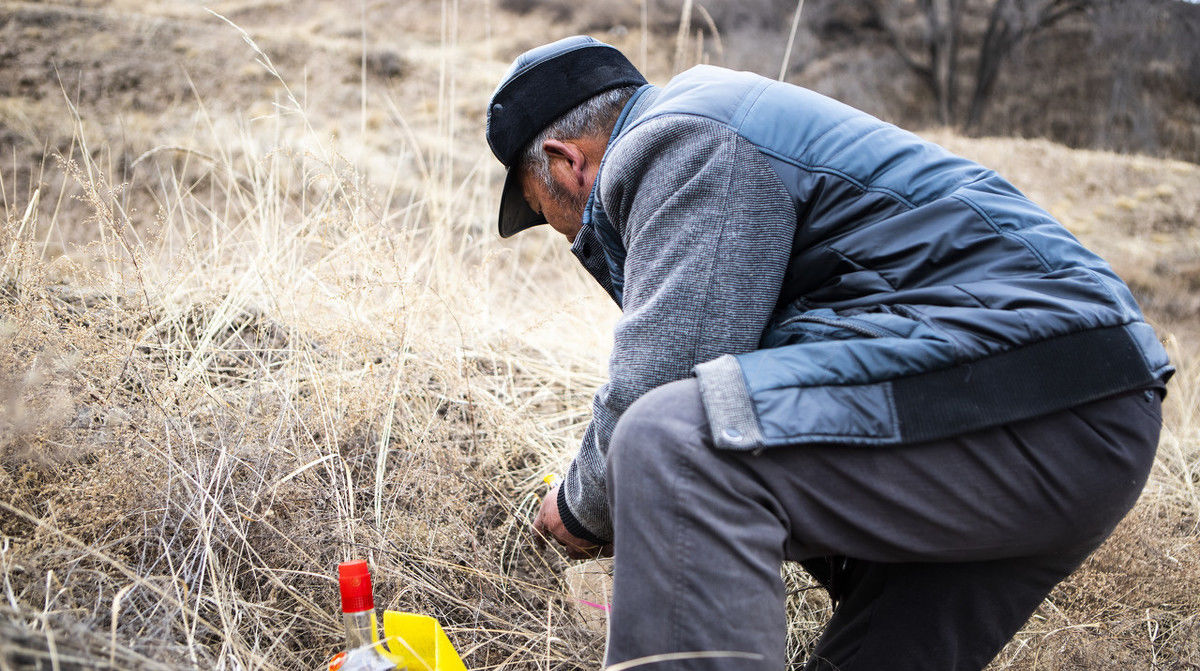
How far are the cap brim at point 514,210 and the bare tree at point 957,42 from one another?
16.4m

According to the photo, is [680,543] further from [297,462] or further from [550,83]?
[297,462]

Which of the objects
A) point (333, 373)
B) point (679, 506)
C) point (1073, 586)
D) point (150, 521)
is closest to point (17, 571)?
point (150, 521)

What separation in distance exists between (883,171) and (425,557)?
1.15 meters

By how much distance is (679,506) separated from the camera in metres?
1.00

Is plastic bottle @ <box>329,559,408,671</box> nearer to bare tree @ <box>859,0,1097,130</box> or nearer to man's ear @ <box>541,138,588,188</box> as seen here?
man's ear @ <box>541,138,588,188</box>

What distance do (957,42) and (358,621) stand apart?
18841 mm

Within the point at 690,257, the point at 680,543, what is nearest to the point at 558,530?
the point at 680,543

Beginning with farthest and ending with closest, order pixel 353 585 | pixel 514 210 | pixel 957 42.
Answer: pixel 957 42 < pixel 514 210 < pixel 353 585

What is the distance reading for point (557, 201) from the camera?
165 centimetres

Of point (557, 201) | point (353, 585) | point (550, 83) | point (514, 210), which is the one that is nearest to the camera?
point (353, 585)

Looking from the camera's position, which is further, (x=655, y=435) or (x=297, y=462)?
(x=297, y=462)

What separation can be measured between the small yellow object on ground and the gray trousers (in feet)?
1.21

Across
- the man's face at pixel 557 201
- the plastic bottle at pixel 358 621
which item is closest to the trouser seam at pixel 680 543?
the plastic bottle at pixel 358 621

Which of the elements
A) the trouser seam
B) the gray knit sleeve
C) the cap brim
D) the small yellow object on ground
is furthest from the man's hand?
the cap brim
